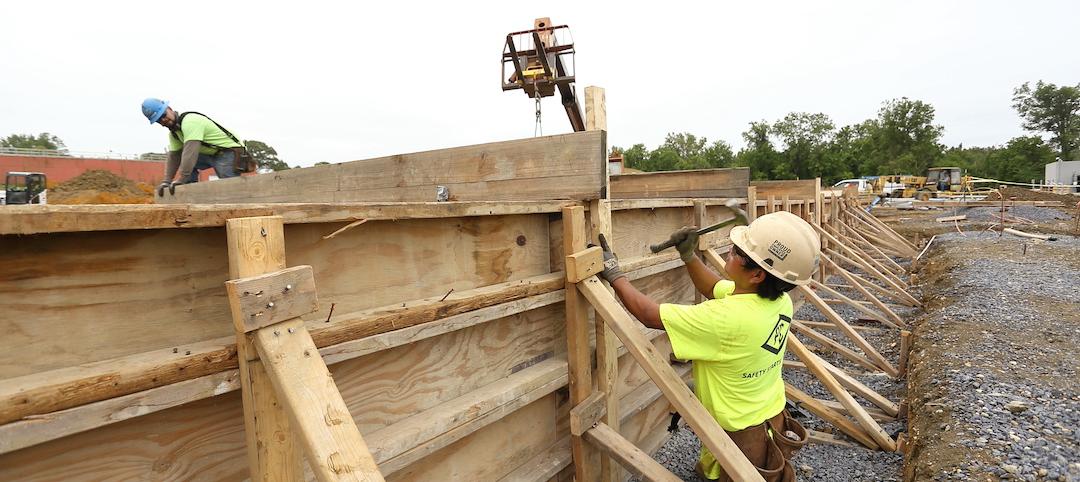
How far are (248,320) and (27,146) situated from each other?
101 m

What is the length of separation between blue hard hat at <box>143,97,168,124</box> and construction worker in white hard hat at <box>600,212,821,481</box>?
595 cm

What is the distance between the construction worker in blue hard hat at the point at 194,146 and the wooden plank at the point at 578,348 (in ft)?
18.4

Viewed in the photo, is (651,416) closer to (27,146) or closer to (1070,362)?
(1070,362)

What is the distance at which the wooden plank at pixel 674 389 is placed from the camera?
7.98ft

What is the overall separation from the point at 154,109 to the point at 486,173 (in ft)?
17.3

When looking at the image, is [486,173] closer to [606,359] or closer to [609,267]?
[609,267]

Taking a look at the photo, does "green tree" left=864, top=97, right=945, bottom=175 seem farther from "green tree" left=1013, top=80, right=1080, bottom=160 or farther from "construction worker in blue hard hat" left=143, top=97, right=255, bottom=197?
"construction worker in blue hard hat" left=143, top=97, right=255, bottom=197

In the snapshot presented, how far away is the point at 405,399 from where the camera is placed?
2.11 m

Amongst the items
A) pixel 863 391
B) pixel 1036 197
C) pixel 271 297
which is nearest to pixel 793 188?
pixel 863 391

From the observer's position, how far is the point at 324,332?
5.65 feet

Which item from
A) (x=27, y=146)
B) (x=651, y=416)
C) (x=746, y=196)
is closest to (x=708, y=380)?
(x=651, y=416)

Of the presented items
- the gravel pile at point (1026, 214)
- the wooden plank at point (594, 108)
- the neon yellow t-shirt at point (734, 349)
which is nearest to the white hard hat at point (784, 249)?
the neon yellow t-shirt at point (734, 349)

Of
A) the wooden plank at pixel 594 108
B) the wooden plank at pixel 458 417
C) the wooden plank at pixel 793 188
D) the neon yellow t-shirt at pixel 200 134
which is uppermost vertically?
the neon yellow t-shirt at pixel 200 134

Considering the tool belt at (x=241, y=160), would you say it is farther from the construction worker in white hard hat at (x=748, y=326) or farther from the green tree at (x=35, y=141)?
the green tree at (x=35, y=141)
